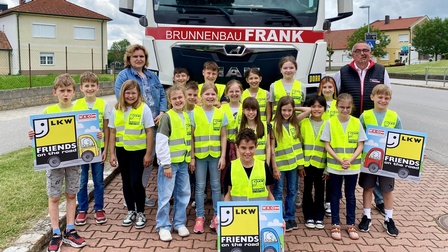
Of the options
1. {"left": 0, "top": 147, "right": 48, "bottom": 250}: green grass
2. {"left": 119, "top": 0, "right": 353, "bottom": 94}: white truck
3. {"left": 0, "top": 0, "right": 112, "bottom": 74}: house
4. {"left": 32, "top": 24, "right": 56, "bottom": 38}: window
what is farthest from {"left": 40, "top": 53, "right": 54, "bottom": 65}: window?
{"left": 119, "top": 0, "right": 353, "bottom": 94}: white truck

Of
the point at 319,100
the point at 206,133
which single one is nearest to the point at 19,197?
the point at 206,133

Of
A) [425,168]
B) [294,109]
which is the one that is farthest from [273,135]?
[425,168]

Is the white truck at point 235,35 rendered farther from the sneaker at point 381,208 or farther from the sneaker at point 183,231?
the sneaker at point 183,231

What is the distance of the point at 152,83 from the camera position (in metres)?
4.88

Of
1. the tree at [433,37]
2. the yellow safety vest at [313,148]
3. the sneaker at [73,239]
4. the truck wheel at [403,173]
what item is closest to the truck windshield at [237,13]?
the yellow safety vest at [313,148]

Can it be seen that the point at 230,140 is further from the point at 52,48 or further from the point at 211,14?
the point at 52,48

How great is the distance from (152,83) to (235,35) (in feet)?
4.08

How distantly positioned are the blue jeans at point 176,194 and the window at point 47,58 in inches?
1408

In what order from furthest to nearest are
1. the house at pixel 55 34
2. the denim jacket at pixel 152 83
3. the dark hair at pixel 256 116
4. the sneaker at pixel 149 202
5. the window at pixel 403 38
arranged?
1. the window at pixel 403 38
2. the house at pixel 55 34
3. the sneaker at pixel 149 202
4. the denim jacket at pixel 152 83
5. the dark hair at pixel 256 116

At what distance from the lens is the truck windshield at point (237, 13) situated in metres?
5.16

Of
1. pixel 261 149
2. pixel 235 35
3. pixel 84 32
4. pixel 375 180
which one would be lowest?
pixel 375 180

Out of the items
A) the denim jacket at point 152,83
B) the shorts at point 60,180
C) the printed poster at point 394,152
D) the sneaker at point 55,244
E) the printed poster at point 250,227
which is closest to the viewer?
the printed poster at point 250,227

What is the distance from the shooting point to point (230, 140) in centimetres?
440

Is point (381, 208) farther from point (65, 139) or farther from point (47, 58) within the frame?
point (47, 58)
